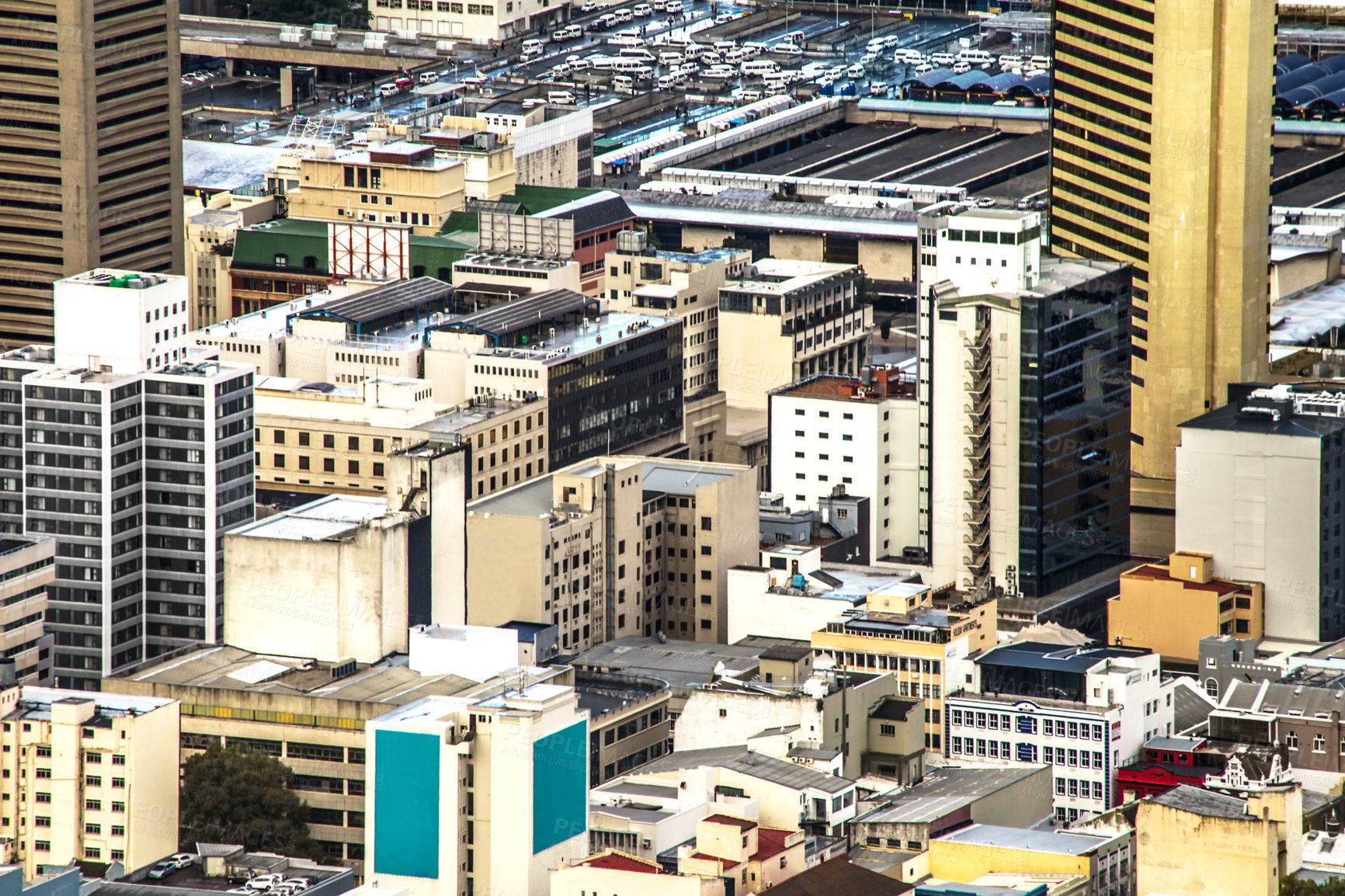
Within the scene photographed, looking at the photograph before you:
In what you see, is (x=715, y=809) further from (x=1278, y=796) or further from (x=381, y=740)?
(x=1278, y=796)

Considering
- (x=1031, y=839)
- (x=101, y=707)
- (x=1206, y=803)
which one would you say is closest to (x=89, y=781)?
(x=101, y=707)

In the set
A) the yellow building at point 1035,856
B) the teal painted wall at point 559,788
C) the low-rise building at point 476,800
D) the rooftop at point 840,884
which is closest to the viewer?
the rooftop at point 840,884

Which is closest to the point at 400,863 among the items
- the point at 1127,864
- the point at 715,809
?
the point at 715,809

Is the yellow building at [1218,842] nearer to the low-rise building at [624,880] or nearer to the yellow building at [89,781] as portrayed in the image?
the low-rise building at [624,880]

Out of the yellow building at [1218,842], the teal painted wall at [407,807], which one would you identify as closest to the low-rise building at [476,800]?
the teal painted wall at [407,807]

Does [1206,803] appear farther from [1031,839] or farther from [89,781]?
[89,781]

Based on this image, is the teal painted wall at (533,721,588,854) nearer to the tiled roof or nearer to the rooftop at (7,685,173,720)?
the tiled roof
